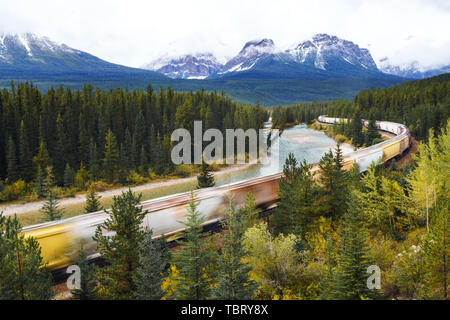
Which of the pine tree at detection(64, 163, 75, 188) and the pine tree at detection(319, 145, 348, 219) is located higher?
the pine tree at detection(319, 145, 348, 219)

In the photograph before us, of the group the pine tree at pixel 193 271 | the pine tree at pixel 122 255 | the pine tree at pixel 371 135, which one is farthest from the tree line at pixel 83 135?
the pine tree at pixel 371 135

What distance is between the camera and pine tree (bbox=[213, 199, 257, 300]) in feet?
46.4

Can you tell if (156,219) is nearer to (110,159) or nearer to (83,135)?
(110,159)

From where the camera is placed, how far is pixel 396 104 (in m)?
118

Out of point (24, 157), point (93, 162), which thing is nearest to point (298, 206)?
point (93, 162)

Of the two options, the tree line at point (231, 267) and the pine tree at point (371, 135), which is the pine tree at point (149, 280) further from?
the pine tree at point (371, 135)

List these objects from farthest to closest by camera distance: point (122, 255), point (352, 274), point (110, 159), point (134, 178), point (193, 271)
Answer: point (134, 178), point (110, 159), point (122, 255), point (193, 271), point (352, 274)

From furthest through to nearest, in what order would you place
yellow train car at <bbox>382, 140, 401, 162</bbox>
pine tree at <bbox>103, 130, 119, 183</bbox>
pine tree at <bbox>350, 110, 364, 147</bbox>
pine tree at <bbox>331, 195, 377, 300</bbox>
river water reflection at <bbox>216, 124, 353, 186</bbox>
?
pine tree at <bbox>350, 110, 364, 147</bbox> → river water reflection at <bbox>216, 124, 353, 186</bbox> → pine tree at <bbox>103, 130, 119, 183</bbox> → yellow train car at <bbox>382, 140, 401, 162</bbox> → pine tree at <bbox>331, 195, 377, 300</bbox>

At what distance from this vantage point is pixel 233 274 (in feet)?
47.9

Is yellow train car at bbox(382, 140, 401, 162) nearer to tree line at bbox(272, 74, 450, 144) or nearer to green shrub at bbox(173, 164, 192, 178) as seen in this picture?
tree line at bbox(272, 74, 450, 144)

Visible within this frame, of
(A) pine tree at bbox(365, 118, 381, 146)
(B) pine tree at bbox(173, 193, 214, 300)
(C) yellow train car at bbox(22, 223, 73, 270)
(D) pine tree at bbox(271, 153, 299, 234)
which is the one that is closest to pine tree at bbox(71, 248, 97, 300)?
(B) pine tree at bbox(173, 193, 214, 300)

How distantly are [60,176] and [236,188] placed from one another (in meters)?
43.7

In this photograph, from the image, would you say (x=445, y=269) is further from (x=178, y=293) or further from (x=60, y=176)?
(x=60, y=176)
